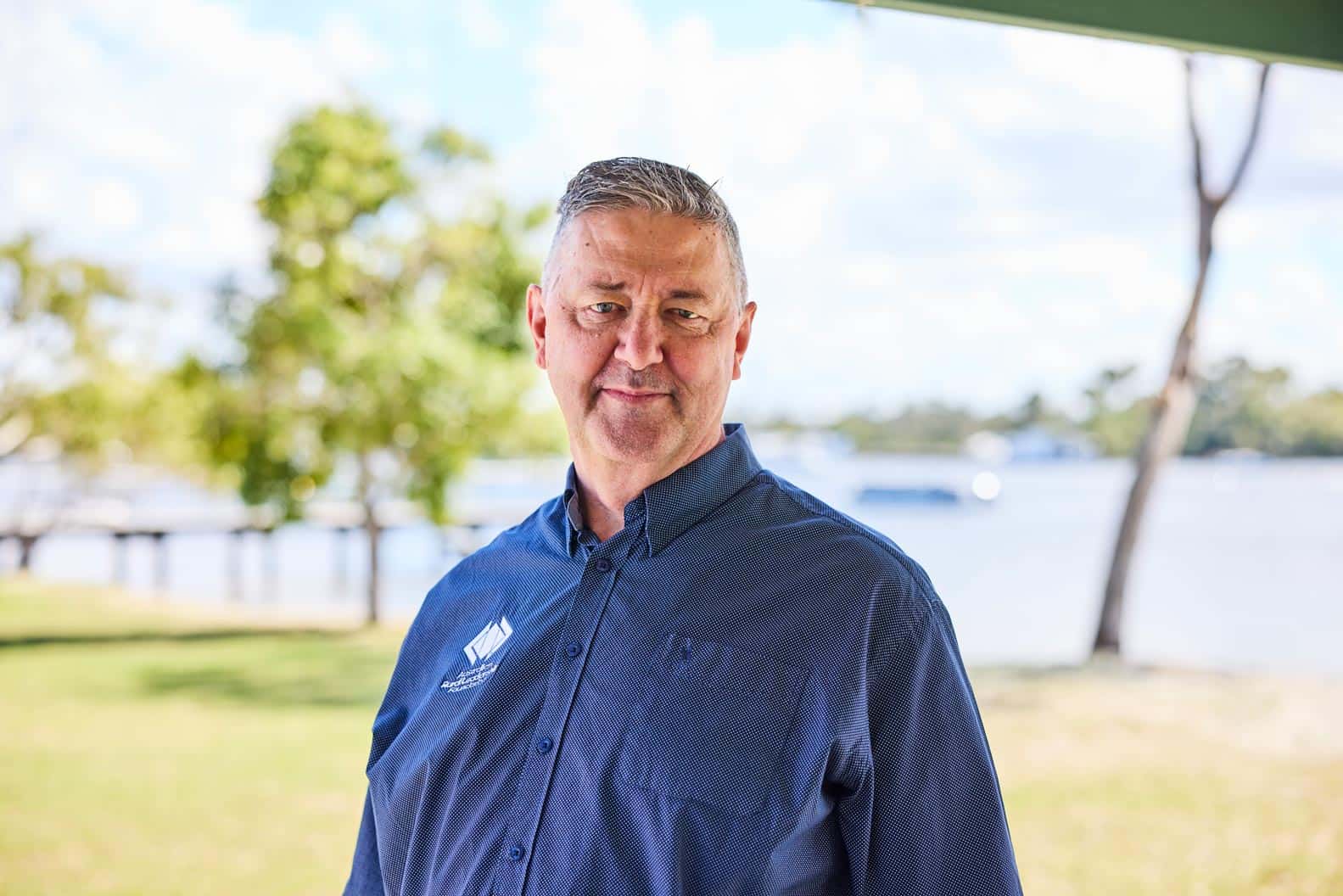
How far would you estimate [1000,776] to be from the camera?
791 centimetres

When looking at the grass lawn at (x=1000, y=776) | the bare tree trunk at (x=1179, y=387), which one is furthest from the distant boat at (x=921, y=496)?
the bare tree trunk at (x=1179, y=387)

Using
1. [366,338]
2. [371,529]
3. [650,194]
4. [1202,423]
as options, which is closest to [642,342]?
[650,194]

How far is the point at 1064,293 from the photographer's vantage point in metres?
29.4

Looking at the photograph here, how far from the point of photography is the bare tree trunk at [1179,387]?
30.3 feet

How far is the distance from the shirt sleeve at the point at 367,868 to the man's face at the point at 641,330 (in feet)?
1.87

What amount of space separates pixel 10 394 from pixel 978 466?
68.8 feet

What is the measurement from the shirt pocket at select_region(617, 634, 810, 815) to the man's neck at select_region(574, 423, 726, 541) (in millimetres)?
194

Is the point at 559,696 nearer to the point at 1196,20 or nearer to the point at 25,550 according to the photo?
the point at 1196,20

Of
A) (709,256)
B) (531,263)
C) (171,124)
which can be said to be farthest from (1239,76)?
(171,124)

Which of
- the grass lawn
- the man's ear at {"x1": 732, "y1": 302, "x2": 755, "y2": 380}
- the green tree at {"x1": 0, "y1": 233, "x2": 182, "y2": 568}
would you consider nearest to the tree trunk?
the green tree at {"x1": 0, "y1": 233, "x2": 182, "y2": 568}

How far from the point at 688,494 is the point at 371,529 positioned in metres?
14.7

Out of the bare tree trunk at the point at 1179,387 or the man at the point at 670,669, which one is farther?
the bare tree trunk at the point at 1179,387

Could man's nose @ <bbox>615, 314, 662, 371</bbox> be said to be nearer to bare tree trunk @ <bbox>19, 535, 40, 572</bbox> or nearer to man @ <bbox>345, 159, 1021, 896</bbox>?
man @ <bbox>345, 159, 1021, 896</bbox>

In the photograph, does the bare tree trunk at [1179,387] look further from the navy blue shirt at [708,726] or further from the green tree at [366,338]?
the navy blue shirt at [708,726]
